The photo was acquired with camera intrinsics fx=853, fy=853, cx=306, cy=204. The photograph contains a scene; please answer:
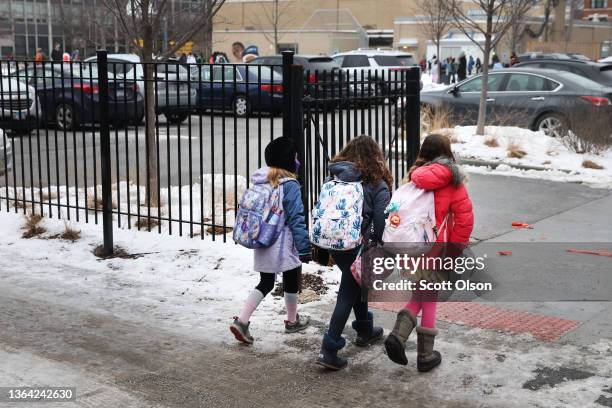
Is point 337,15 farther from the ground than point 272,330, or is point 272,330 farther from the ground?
point 337,15

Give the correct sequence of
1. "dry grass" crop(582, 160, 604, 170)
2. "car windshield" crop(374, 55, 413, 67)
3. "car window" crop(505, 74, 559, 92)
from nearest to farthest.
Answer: "dry grass" crop(582, 160, 604, 170) → "car window" crop(505, 74, 559, 92) → "car windshield" crop(374, 55, 413, 67)

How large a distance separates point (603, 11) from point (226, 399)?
116m

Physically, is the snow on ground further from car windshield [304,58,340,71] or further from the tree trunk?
car windshield [304,58,340,71]

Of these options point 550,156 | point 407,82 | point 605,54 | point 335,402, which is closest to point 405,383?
point 335,402

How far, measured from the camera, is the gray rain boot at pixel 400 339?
17.3 feet

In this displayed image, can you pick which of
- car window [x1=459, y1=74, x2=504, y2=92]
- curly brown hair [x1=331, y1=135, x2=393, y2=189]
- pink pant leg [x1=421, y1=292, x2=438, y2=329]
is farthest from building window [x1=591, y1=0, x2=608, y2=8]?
pink pant leg [x1=421, y1=292, x2=438, y2=329]

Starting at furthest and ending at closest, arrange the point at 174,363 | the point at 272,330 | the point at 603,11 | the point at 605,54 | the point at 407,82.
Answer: the point at 603,11
the point at 605,54
the point at 407,82
the point at 272,330
the point at 174,363

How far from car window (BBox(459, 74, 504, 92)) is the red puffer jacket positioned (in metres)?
12.6

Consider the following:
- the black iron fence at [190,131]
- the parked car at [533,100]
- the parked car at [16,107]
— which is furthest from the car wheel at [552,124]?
the parked car at [16,107]

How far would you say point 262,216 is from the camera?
5.71m

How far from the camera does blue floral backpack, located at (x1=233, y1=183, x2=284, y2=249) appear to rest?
5703mm

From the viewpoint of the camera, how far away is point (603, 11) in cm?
11138

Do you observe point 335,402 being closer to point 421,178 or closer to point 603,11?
point 421,178

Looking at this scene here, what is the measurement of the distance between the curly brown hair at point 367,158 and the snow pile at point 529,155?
7565 mm
